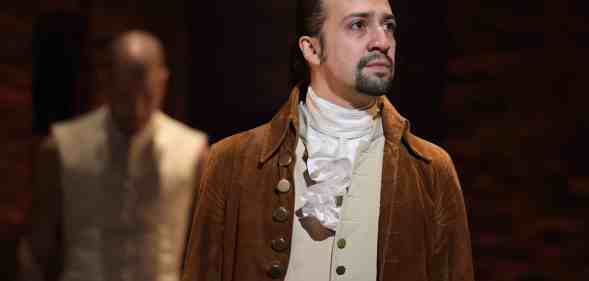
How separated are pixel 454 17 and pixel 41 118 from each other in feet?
5.06

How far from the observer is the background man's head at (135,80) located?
2.96 meters

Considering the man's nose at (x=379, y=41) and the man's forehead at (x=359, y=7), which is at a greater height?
the man's forehead at (x=359, y=7)

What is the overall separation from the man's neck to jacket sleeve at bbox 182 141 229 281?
27 centimetres

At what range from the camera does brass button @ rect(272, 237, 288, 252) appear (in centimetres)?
199

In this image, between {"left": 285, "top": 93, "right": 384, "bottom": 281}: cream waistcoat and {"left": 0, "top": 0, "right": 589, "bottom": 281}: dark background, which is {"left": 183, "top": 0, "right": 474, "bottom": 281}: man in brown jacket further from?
{"left": 0, "top": 0, "right": 589, "bottom": 281}: dark background

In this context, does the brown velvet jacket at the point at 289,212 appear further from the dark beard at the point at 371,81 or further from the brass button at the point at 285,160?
the dark beard at the point at 371,81

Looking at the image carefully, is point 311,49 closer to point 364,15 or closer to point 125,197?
point 364,15

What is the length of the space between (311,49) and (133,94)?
3.38 ft

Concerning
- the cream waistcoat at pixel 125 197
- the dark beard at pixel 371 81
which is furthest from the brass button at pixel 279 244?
the cream waistcoat at pixel 125 197

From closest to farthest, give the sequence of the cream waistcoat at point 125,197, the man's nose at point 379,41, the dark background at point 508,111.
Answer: the man's nose at point 379,41 < the dark background at point 508,111 < the cream waistcoat at point 125,197

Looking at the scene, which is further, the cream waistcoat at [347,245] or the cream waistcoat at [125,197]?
the cream waistcoat at [125,197]

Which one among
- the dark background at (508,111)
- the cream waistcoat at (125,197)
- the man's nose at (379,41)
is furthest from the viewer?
the cream waistcoat at (125,197)

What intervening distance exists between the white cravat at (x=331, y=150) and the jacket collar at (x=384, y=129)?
0.03 m

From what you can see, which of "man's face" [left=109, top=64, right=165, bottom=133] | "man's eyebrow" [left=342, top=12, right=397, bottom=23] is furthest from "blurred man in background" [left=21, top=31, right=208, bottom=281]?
"man's eyebrow" [left=342, top=12, right=397, bottom=23]
